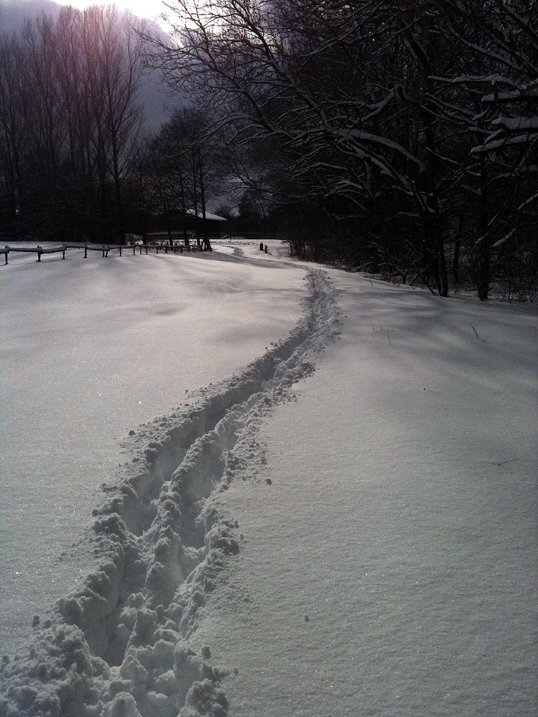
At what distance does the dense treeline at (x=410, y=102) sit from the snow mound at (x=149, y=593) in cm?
632

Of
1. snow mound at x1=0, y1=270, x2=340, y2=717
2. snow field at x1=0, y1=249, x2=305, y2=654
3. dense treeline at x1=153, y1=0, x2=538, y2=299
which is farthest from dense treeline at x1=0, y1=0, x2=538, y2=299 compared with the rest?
snow mound at x1=0, y1=270, x2=340, y2=717

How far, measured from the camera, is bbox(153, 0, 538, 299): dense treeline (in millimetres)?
8031

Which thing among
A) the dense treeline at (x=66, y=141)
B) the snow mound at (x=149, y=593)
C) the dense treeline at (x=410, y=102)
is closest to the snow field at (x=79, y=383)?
the snow mound at (x=149, y=593)

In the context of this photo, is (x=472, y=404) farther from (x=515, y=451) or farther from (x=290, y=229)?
(x=290, y=229)

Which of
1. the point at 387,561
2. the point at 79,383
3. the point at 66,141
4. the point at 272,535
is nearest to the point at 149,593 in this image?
the point at 272,535

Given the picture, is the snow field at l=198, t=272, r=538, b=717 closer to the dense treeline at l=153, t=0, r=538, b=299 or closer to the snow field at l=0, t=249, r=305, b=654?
the snow field at l=0, t=249, r=305, b=654

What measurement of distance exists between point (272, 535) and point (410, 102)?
33.9ft

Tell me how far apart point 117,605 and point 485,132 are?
28.2ft

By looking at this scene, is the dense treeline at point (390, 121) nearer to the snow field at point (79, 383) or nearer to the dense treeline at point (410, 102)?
the dense treeline at point (410, 102)

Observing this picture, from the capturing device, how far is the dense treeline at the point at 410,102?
8031 millimetres

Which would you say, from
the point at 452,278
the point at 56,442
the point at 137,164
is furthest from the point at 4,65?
the point at 56,442

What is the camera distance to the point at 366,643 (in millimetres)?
1923

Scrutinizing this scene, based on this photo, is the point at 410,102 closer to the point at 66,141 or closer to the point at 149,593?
the point at 149,593

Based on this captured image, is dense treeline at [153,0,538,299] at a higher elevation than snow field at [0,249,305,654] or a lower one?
higher
